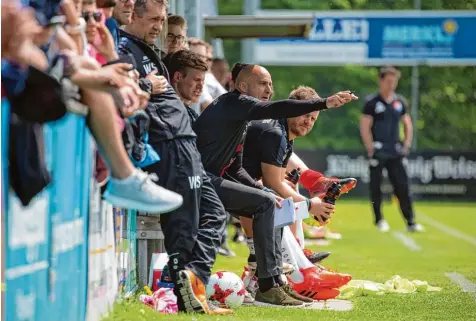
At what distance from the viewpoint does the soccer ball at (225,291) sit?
7910mm

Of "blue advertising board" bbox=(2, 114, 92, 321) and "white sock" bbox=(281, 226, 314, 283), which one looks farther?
"white sock" bbox=(281, 226, 314, 283)

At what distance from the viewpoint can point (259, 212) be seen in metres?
8.05

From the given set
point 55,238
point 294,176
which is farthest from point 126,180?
point 294,176

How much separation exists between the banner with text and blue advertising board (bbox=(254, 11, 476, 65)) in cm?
868

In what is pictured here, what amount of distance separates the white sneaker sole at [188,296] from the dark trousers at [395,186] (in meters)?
11.7

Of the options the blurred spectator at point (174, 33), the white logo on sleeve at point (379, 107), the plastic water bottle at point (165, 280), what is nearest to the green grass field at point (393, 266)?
the plastic water bottle at point (165, 280)

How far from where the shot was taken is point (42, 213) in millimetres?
5191

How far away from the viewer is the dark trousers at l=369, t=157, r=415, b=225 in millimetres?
18641

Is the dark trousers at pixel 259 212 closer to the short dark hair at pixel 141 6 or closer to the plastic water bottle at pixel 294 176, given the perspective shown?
the short dark hair at pixel 141 6

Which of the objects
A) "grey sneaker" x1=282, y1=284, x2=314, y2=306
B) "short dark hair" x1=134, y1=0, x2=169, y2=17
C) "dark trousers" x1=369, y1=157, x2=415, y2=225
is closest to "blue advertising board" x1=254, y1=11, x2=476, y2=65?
"dark trousers" x1=369, y1=157, x2=415, y2=225

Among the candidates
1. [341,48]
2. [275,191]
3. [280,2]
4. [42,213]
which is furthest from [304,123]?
[280,2]

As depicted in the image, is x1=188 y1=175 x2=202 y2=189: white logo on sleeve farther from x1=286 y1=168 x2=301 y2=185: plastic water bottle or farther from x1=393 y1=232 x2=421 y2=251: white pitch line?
x1=393 y1=232 x2=421 y2=251: white pitch line

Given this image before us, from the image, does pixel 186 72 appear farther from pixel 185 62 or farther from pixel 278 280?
pixel 278 280

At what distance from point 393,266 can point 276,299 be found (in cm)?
432
